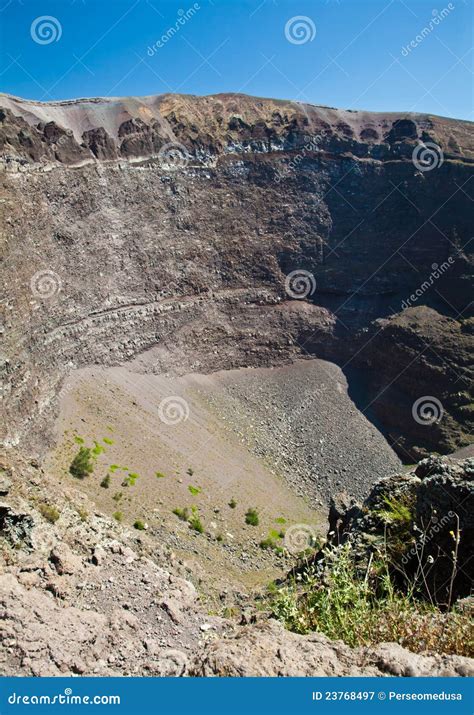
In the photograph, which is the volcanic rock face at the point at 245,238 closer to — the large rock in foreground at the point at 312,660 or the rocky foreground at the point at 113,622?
the rocky foreground at the point at 113,622

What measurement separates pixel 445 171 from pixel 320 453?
93.1 feet

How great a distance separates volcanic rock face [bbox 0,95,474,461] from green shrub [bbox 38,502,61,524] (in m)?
19.4

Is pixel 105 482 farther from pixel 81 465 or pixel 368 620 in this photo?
pixel 368 620

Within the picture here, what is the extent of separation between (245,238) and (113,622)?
43.1m

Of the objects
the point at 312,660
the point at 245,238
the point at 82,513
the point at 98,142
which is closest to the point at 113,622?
the point at 312,660

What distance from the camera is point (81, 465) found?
1037 inches

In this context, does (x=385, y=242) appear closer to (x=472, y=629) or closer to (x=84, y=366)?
(x=84, y=366)

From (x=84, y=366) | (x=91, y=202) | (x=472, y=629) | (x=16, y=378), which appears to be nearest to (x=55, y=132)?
(x=91, y=202)

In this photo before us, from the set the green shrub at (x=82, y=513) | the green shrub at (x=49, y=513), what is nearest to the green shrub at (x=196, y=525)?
the green shrub at (x=82, y=513)

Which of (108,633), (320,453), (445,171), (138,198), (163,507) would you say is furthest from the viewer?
(445,171)

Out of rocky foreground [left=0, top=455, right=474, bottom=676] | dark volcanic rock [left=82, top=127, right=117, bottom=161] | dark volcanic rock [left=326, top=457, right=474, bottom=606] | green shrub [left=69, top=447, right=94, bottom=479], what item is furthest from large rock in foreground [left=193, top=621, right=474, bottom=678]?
dark volcanic rock [left=82, top=127, right=117, bottom=161]

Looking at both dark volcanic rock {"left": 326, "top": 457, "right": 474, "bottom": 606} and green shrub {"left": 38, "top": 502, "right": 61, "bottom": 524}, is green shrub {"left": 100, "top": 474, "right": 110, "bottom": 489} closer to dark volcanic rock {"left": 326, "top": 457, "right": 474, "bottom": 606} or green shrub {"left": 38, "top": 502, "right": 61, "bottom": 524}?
green shrub {"left": 38, "top": 502, "right": 61, "bottom": 524}

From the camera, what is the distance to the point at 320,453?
3862 centimetres

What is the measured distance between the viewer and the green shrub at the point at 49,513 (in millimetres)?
13004
